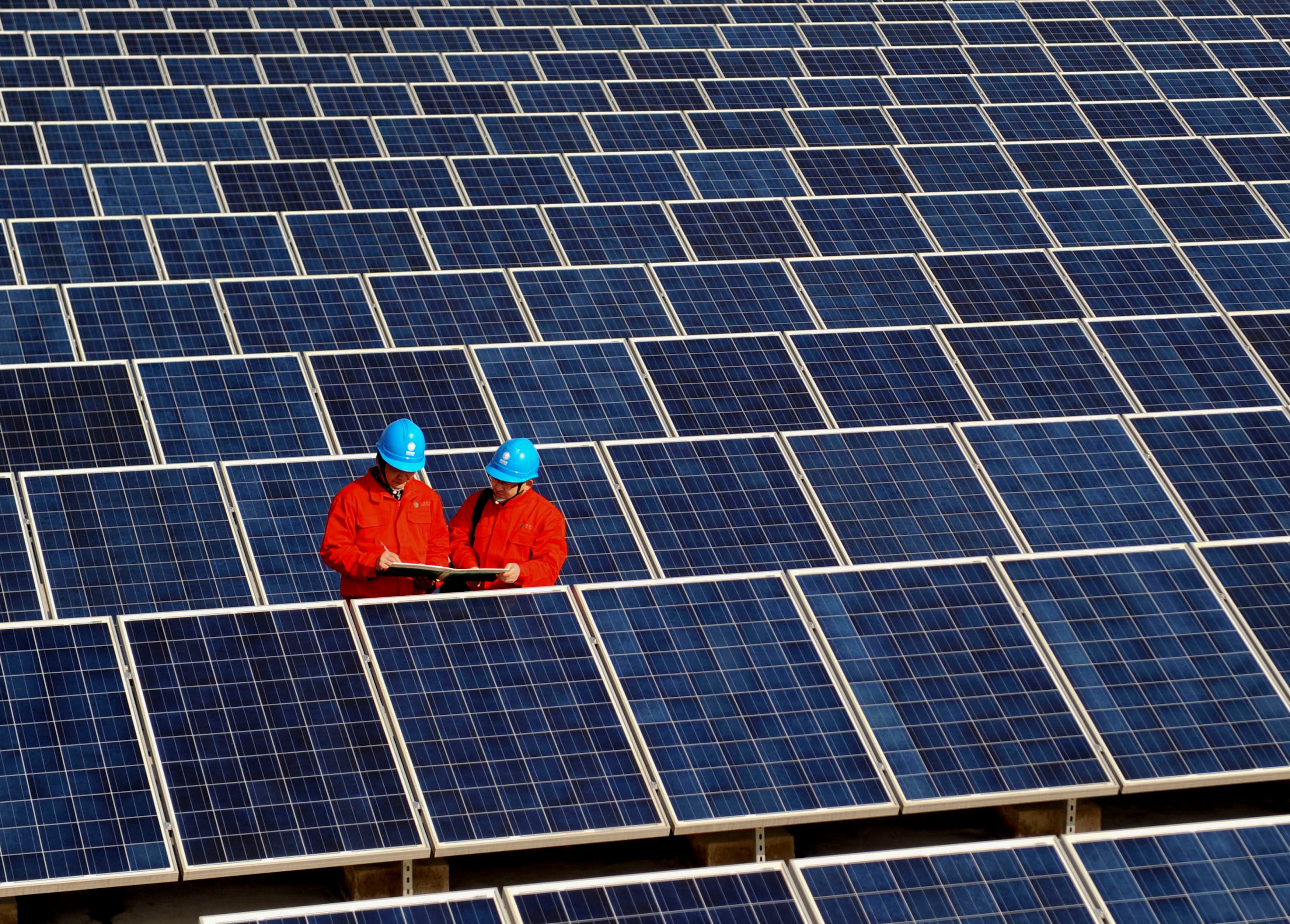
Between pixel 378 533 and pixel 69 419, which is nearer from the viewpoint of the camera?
pixel 378 533

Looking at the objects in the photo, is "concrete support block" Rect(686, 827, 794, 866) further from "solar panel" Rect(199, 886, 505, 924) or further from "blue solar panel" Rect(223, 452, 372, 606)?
"blue solar panel" Rect(223, 452, 372, 606)

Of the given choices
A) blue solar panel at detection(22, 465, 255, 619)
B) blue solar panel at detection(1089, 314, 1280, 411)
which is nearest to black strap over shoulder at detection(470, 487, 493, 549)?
blue solar panel at detection(22, 465, 255, 619)

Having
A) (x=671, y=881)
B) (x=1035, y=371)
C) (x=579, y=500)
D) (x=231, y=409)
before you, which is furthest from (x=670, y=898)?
(x=1035, y=371)

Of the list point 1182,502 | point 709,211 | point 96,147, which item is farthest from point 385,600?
point 96,147

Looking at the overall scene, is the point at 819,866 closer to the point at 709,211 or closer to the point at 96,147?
the point at 709,211

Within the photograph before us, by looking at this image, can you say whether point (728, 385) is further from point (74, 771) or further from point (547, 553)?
point (74, 771)

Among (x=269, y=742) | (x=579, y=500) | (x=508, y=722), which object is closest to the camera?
(x=269, y=742)

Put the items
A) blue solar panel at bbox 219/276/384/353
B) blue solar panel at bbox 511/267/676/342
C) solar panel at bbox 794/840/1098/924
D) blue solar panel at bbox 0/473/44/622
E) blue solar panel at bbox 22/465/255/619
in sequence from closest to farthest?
solar panel at bbox 794/840/1098/924 < blue solar panel at bbox 0/473/44/622 < blue solar panel at bbox 22/465/255/619 < blue solar panel at bbox 219/276/384/353 < blue solar panel at bbox 511/267/676/342
